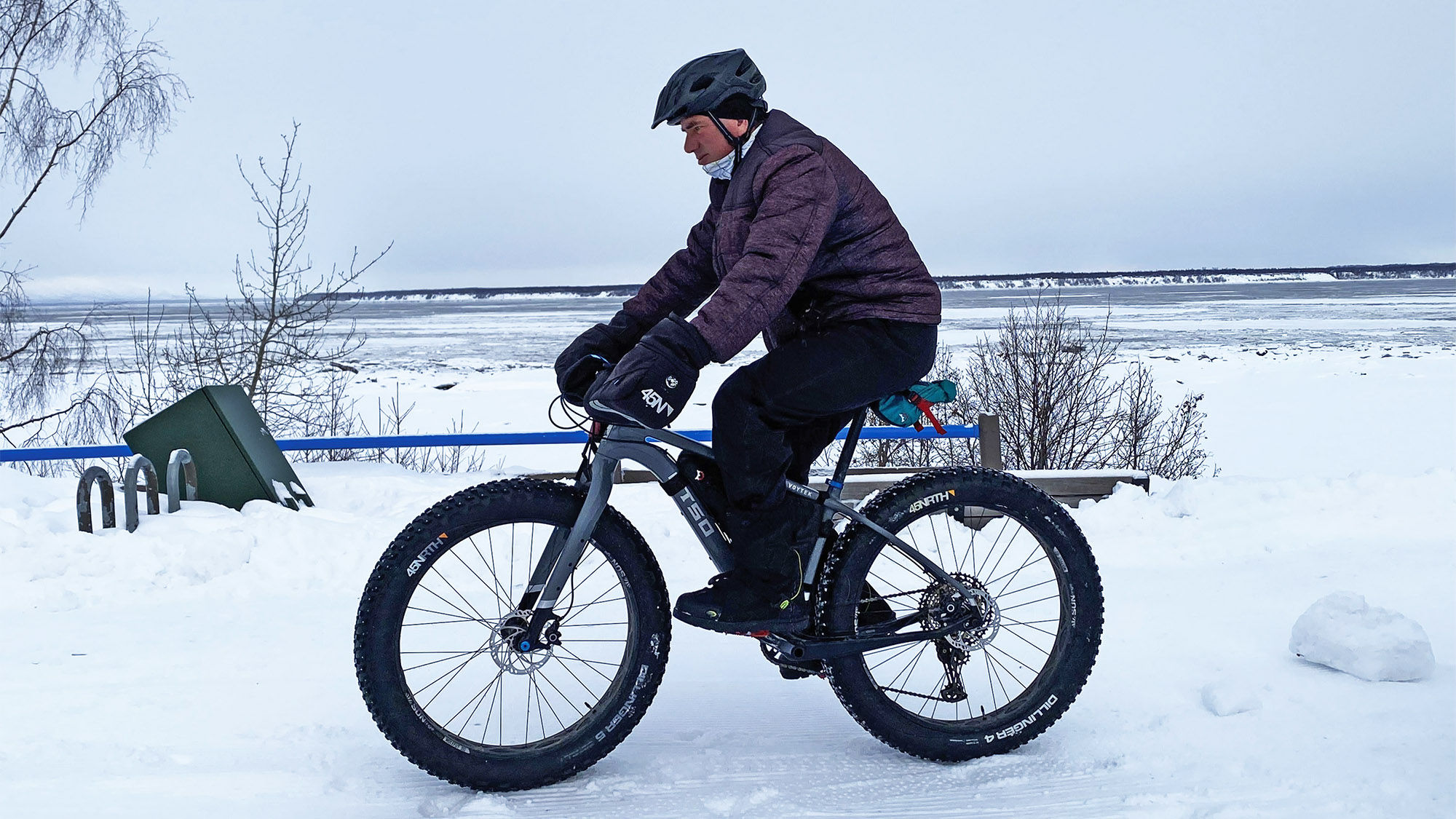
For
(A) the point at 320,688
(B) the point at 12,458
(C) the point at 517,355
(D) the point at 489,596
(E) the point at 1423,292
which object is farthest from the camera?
(E) the point at 1423,292

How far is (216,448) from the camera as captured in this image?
6.81 m

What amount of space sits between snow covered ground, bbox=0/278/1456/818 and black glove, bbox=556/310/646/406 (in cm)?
123

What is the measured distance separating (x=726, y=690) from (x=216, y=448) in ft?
14.4

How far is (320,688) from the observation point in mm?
4031

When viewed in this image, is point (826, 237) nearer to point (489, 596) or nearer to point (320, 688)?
point (320, 688)

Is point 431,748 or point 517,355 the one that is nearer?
point 431,748

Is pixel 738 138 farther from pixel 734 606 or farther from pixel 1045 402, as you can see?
pixel 1045 402

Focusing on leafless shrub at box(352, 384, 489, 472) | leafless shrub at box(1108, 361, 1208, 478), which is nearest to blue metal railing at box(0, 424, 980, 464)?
leafless shrub at box(352, 384, 489, 472)

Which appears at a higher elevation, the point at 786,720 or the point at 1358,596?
the point at 1358,596

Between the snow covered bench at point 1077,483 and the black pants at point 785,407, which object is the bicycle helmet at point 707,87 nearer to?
the black pants at point 785,407

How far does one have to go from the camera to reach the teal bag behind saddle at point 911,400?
3.31 meters

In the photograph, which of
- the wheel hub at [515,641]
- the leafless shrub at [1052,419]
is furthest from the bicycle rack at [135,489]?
the leafless shrub at [1052,419]

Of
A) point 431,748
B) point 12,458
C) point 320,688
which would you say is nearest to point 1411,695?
point 431,748

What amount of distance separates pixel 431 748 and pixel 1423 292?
100 meters
